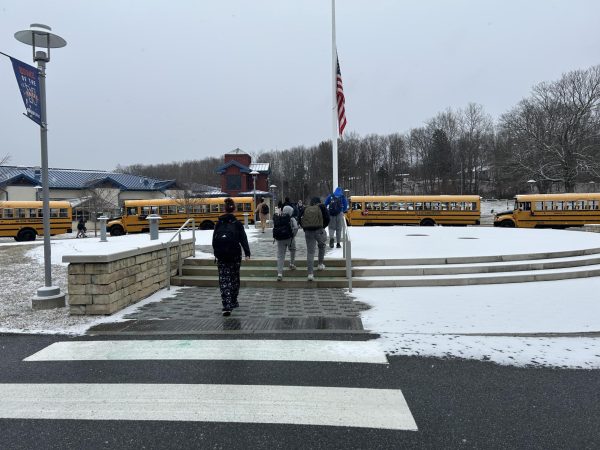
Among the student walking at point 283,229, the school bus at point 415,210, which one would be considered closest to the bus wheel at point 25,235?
the school bus at point 415,210

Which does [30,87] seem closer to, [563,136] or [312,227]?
[312,227]

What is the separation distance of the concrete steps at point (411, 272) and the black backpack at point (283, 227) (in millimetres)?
977

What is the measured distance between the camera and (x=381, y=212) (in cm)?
3178

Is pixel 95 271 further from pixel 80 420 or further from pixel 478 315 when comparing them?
pixel 478 315

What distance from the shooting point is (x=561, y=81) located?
176 ft

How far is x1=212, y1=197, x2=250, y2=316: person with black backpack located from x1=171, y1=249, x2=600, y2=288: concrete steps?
2088 millimetres

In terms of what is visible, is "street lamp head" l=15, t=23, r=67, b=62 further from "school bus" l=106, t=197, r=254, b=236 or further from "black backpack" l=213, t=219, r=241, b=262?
"school bus" l=106, t=197, r=254, b=236

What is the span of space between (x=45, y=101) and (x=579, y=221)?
1245 inches

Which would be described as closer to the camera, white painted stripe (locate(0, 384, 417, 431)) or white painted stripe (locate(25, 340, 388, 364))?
white painted stripe (locate(0, 384, 417, 431))

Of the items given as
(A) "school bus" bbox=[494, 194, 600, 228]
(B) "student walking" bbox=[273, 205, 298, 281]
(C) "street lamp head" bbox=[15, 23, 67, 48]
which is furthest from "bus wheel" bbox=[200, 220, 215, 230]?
(C) "street lamp head" bbox=[15, 23, 67, 48]

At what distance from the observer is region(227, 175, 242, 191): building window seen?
5453cm

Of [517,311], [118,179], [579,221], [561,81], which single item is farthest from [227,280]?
[561,81]

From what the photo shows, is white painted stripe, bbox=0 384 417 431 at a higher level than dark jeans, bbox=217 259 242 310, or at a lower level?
lower

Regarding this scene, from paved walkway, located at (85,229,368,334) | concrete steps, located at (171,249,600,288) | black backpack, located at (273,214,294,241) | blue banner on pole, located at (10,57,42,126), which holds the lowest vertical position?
paved walkway, located at (85,229,368,334)
